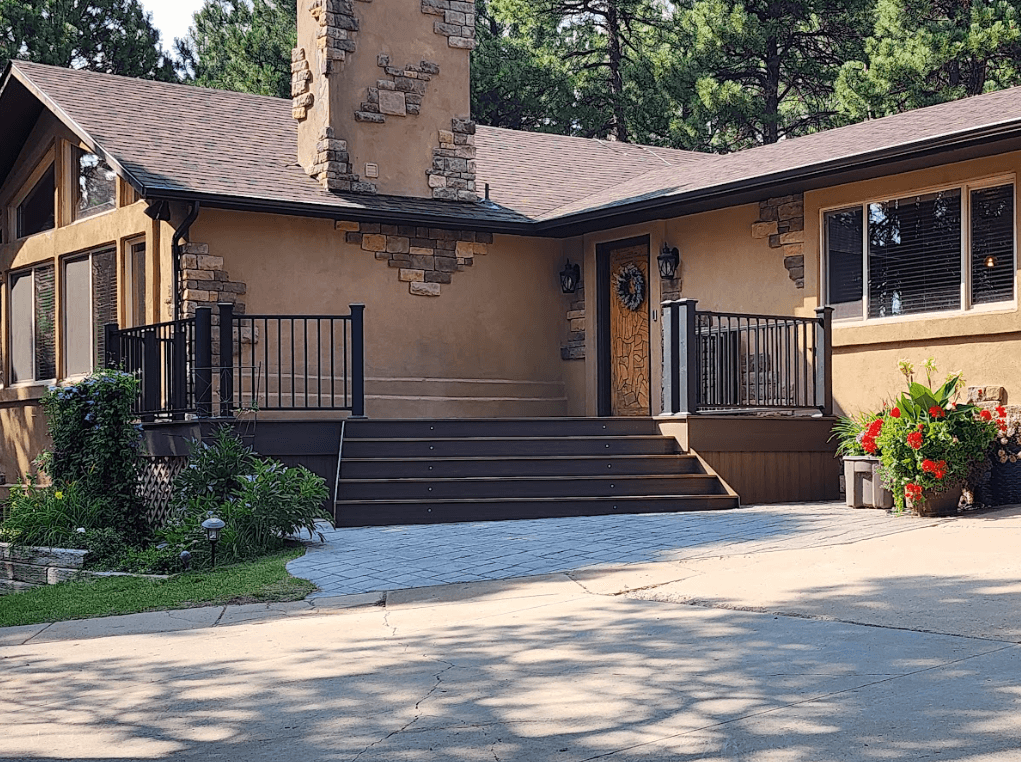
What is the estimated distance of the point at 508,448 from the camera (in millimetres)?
11656

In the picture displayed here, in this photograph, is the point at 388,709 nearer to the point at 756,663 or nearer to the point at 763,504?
the point at 756,663

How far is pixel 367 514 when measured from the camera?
10.5 meters

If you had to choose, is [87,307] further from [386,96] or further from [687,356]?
[687,356]

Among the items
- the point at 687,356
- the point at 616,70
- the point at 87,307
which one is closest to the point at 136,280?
the point at 87,307

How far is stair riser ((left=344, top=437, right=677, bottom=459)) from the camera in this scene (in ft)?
37.5

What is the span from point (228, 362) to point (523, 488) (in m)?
2.90

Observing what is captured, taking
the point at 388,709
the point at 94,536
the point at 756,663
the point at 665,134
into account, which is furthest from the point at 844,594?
the point at 665,134

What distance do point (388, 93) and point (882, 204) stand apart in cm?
595

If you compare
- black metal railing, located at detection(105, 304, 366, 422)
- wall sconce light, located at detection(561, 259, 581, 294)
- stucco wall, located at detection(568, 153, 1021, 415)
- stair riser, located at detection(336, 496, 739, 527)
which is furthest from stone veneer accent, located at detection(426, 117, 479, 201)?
stair riser, located at detection(336, 496, 739, 527)

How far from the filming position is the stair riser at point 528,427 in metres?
11.8

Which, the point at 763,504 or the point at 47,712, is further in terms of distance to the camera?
the point at 763,504

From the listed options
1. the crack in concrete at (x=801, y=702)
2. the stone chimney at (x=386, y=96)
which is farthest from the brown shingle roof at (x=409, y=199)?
the crack in concrete at (x=801, y=702)

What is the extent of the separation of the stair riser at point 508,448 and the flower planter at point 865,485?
1.79m

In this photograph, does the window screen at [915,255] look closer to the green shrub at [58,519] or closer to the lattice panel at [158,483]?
the lattice panel at [158,483]
